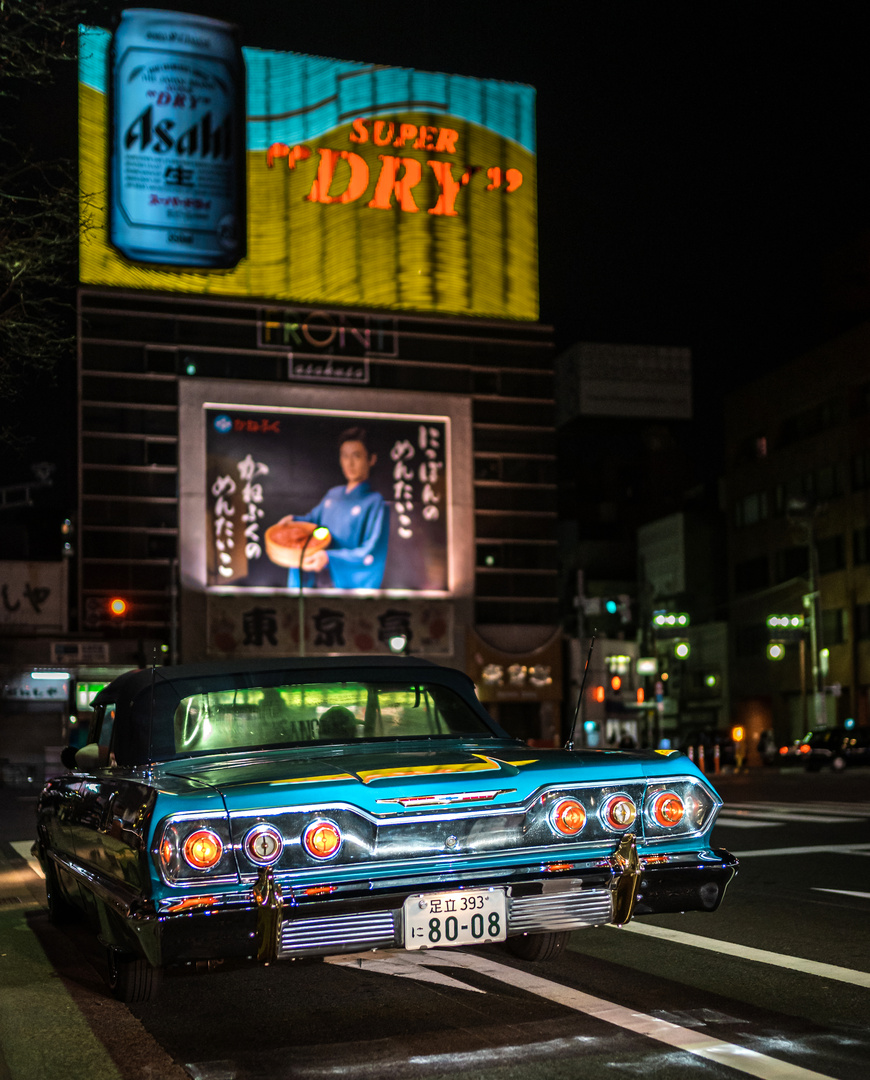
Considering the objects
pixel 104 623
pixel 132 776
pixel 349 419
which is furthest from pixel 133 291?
pixel 132 776

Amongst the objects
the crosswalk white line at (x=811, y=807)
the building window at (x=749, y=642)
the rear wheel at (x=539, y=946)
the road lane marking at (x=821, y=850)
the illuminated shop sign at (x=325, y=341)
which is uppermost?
the illuminated shop sign at (x=325, y=341)

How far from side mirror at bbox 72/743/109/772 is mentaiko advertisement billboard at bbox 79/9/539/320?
53303 mm

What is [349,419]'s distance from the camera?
204ft

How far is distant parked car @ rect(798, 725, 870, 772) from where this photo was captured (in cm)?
4500

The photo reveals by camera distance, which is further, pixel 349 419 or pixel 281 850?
pixel 349 419

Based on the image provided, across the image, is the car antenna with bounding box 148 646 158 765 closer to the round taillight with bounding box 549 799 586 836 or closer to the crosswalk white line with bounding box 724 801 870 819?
the round taillight with bounding box 549 799 586 836

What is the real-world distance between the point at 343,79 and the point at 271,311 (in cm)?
1250

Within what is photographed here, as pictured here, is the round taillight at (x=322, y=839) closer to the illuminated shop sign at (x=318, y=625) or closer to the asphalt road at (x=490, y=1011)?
the asphalt road at (x=490, y=1011)

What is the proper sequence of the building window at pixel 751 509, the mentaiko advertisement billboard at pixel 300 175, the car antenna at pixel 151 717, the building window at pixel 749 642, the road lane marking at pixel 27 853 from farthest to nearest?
the building window at pixel 751 509, the building window at pixel 749 642, the mentaiko advertisement billboard at pixel 300 175, the road lane marking at pixel 27 853, the car antenna at pixel 151 717

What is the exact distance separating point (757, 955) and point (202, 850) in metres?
3.59

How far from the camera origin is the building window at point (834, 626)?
60.7 meters

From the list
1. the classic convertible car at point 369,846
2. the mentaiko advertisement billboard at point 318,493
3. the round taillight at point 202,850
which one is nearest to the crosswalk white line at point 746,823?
the classic convertible car at point 369,846

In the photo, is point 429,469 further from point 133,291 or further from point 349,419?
point 133,291

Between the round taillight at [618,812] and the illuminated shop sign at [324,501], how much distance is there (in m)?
53.7
